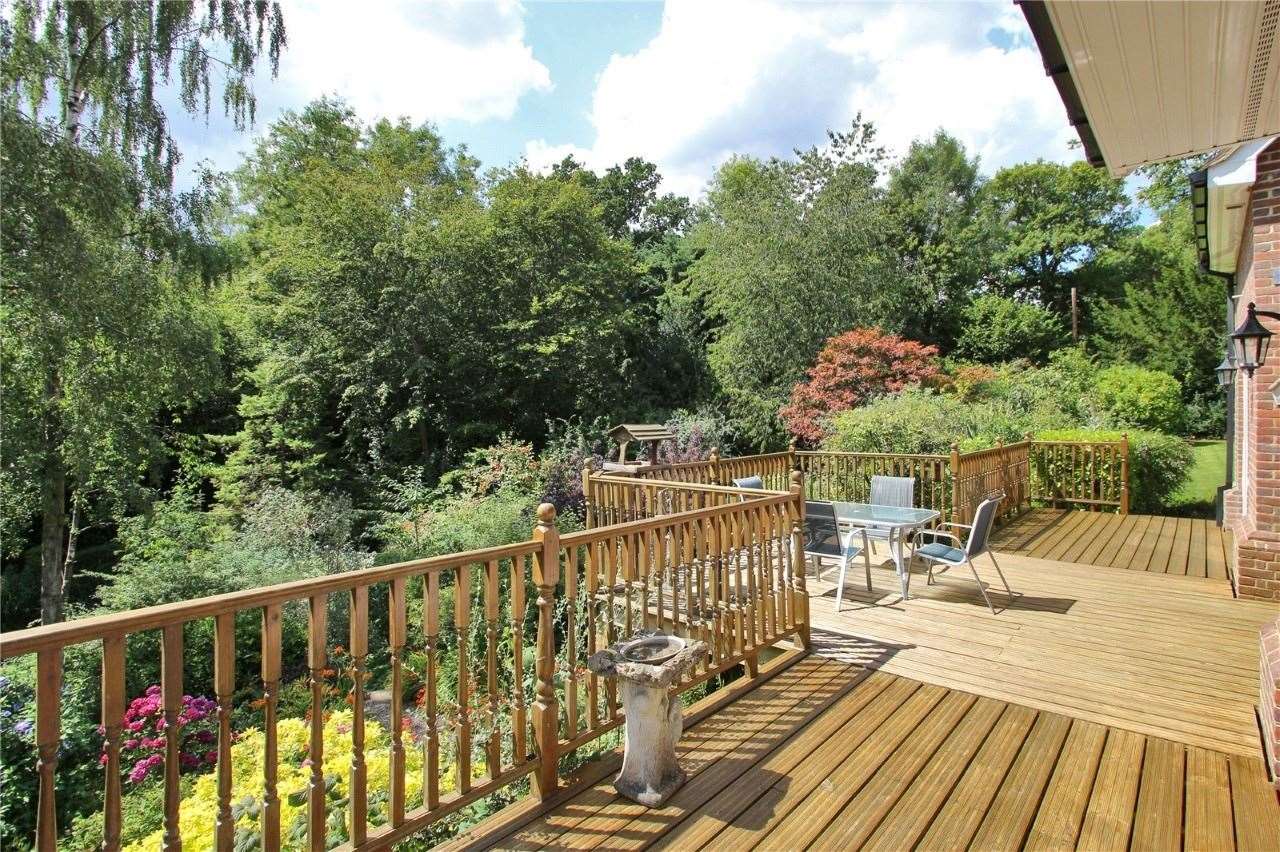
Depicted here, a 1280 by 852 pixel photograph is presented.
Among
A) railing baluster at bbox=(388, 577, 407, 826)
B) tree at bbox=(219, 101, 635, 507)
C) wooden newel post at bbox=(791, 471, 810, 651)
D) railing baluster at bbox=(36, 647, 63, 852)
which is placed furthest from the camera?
tree at bbox=(219, 101, 635, 507)

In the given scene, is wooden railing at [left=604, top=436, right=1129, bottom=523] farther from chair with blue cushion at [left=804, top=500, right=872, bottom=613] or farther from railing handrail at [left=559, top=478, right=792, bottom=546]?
railing handrail at [left=559, top=478, right=792, bottom=546]

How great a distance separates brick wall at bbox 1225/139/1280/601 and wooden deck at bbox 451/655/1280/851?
8.92 feet

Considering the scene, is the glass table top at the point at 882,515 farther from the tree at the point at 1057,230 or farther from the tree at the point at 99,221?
the tree at the point at 1057,230

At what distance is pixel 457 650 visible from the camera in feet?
8.24

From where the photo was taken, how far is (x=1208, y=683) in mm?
3379

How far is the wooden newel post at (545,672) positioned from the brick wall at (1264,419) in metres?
4.53

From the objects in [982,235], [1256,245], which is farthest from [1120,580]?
[982,235]

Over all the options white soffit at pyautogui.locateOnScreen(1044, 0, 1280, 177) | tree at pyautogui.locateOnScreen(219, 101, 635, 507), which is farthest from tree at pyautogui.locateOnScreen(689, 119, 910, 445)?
white soffit at pyautogui.locateOnScreen(1044, 0, 1280, 177)

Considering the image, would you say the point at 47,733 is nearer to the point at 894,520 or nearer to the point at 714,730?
the point at 714,730

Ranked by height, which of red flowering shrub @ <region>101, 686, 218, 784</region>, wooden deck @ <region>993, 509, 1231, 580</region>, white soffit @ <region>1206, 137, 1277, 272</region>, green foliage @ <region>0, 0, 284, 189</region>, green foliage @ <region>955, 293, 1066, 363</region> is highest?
green foliage @ <region>0, 0, 284, 189</region>

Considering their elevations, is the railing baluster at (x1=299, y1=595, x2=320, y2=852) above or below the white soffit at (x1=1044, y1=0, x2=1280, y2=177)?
below

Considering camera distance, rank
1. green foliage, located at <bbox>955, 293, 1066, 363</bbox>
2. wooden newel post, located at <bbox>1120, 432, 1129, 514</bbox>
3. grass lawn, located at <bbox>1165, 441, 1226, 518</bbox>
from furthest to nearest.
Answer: green foliage, located at <bbox>955, 293, 1066, 363</bbox>, grass lawn, located at <bbox>1165, 441, 1226, 518</bbox>, wooden newel post, located at <bbox>1120, 432, 1129, 514</bbox>

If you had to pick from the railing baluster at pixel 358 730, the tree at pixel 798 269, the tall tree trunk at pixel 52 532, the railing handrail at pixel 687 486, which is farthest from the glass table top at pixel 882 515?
the tall tree trunk at pixel 52 532

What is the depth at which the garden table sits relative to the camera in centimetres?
493
